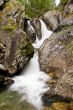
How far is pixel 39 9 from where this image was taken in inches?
2223

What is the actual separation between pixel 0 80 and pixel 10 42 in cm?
478

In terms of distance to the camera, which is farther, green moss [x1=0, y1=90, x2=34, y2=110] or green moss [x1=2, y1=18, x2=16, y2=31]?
green moss [x1=2, y1=18, x2=16, y2=31]

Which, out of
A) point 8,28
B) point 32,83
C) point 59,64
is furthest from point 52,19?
point 32,83

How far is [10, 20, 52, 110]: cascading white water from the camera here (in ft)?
56.9

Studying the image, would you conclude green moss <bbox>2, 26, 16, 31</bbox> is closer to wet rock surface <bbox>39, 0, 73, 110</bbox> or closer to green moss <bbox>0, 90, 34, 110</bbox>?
wet rock surface <bbox>39, 0, 73, 110</bbox>

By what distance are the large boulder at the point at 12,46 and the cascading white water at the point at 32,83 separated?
0.92 meters

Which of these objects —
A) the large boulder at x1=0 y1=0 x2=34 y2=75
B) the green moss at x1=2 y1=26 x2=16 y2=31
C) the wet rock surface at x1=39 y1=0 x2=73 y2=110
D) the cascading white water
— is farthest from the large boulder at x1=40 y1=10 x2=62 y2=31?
the green moss at x1=2 y1=26 x2=16 y2=31

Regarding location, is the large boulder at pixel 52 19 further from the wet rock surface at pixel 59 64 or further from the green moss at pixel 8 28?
the green moss at pixel 8 28

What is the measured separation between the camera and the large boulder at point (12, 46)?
21.6 meters

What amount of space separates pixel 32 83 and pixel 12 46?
4220 mm

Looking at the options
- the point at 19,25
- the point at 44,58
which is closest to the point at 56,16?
the point at 19,25

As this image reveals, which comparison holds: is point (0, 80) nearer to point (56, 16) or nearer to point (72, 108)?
point (72, 108)

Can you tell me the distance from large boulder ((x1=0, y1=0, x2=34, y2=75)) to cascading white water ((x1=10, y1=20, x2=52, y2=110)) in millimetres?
924

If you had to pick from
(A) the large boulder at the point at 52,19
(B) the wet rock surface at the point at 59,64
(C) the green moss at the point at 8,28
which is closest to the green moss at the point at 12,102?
(B) the wet rock surface at the point at 59,64
